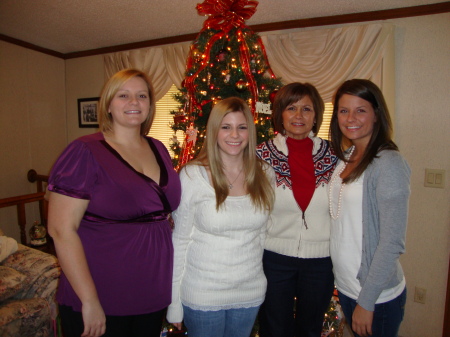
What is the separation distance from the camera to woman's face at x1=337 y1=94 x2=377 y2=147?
1.37m

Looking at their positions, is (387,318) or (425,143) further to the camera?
(425,143)

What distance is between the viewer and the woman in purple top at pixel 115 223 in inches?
44.6

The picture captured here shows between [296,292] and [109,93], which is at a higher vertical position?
[109,93]

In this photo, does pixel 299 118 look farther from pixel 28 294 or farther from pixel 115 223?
pixel 28 294

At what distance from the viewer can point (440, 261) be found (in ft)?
8.71

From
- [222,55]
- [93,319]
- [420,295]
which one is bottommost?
[420,295]

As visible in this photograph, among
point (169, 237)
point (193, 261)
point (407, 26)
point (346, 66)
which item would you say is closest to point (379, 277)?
point (193, 261)

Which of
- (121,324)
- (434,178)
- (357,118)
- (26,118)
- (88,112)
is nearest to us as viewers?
(121,324)

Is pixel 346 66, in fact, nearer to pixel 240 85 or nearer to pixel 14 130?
pixel 240 85

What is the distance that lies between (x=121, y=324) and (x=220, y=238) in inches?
20.9

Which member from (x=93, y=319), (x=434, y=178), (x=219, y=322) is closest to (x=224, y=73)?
(x=219, y=322)

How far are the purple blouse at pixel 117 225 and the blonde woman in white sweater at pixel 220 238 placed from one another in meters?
0.10

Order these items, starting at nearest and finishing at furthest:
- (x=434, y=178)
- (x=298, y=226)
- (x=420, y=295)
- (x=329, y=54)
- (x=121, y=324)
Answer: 1. (x=121, y=324)
2. (x=298, y=226)
3. (x=434, y=178)
4. (x=420, y=295)
5. (x=329, y=54)

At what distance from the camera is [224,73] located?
2188mm
